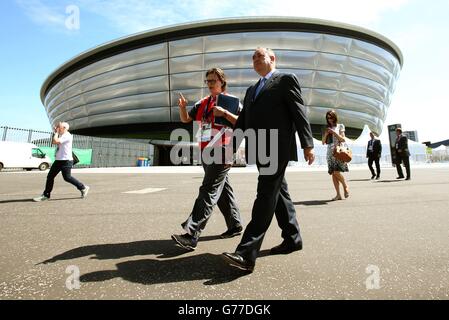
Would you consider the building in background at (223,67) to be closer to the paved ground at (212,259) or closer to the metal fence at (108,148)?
the metal fence at (108,148)

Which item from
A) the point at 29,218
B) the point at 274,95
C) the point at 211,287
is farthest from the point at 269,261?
the point at 29,218

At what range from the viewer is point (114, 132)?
4038 centimetres

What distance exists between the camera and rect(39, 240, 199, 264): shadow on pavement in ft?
7.25

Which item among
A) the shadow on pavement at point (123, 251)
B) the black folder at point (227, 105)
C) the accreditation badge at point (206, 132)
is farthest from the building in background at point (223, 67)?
the shadow on pavement at point (123, 251)

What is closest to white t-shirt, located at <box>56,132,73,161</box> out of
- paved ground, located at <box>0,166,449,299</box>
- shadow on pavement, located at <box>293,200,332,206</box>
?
paved ground, located at <box>0,166,449,299</box>

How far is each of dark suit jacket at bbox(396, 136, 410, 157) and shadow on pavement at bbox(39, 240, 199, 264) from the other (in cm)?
992

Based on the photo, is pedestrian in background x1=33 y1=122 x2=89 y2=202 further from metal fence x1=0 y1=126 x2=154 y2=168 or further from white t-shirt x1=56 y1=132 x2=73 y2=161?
metal fence x1=0 y1=126 x2=154 y2=168

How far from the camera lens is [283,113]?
2088 millimetres

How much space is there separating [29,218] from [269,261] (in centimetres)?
331

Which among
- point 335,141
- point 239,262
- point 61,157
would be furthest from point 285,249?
point 61,157

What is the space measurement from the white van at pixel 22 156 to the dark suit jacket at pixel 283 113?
23.2 m

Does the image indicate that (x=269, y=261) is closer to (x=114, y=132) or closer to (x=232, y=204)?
(x=232, y=204)

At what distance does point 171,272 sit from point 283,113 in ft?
4.51

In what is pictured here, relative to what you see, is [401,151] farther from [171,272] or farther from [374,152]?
[171,272]
